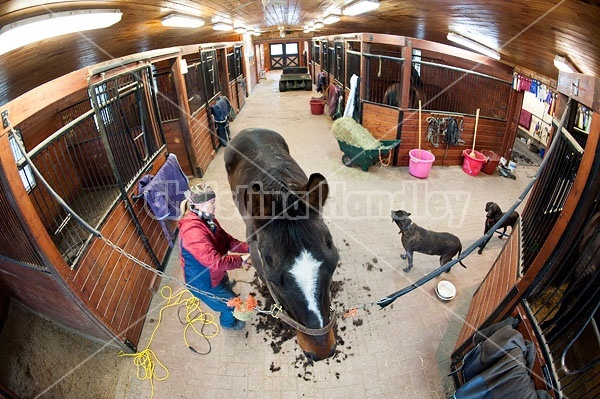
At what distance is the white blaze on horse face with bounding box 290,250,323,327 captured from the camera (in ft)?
6.03

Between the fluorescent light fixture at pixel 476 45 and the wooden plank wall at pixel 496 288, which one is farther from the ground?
the fluorescent light fixture at pixel 476 45

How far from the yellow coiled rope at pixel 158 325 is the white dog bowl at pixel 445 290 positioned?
2.51 m

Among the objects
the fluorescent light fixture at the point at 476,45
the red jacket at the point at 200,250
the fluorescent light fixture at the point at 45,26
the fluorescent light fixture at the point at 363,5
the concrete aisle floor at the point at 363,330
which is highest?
the fluorescent light fixture at the point at 363,5


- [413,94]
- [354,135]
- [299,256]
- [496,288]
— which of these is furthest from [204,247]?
[413,94]

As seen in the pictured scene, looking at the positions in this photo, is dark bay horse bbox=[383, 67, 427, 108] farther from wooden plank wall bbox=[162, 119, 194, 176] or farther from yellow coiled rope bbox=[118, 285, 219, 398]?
yellow coiled rope bbox=[118, 285, 219, 398]

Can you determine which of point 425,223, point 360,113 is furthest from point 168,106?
point 425,223

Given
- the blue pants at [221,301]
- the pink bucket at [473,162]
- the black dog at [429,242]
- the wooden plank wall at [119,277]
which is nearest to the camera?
the wooden plank wall at [119,277]

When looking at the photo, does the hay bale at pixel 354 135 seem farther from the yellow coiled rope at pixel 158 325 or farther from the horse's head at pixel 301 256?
the yellow coiled rope at pixel 158 325

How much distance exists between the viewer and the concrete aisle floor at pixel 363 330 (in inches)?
103

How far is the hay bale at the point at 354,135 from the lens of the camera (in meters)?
6.04

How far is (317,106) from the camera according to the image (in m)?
10.7

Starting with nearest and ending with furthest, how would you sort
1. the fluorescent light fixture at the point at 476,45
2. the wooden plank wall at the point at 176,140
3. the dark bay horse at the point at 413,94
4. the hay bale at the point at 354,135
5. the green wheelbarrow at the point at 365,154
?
the fluorescent light fixture at the point at 476,45 < the wooden plank wall at the point at 176,140 < the green wheelbarrow at the point at 365,154 < the hay bale at the point at 354,135 < the dark bay horse at the point at 413,94

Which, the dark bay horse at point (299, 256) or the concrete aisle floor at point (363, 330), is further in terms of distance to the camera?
the concrete aisle floor at point (363, 330)

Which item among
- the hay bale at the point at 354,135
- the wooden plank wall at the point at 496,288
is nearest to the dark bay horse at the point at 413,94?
the hay bale at the point at 354,135
